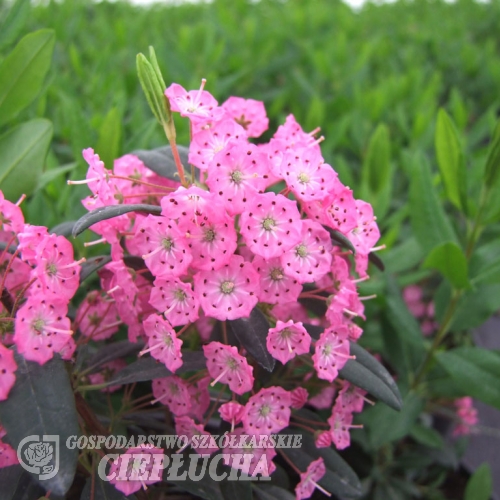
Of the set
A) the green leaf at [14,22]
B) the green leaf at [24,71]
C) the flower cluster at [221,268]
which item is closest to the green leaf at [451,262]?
the flower cluster at [221,268]

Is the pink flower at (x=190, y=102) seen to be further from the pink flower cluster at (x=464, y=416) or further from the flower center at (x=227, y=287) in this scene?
the pink flower cluster at (x=464, y=416)

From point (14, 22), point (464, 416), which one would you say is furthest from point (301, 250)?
point (464, 416)

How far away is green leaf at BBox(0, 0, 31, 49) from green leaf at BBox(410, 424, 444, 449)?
1725mm

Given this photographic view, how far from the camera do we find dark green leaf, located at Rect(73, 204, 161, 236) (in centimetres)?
97

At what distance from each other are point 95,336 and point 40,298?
0.35 m

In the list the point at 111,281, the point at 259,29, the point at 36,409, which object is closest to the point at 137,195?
the point at 111,281

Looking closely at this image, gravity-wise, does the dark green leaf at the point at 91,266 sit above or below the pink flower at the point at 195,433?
above

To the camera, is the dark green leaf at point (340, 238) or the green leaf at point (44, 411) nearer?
the green leaf at point (44, 411)

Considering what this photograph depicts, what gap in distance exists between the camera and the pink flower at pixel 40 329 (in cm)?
96

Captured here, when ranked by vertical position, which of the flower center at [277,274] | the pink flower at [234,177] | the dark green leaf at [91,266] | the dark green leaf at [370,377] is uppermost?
the pink flower at [234,177]

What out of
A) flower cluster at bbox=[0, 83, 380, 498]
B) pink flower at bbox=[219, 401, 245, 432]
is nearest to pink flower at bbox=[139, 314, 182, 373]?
flower cluster at bbox=[0, 83, 380, 498]

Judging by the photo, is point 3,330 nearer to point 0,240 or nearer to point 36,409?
point 36,409

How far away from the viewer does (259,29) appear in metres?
Answer: 3.49

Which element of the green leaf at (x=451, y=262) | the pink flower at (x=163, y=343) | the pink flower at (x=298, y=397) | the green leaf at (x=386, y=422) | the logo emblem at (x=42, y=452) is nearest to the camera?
the logo emblem at (x=42, y=452)
